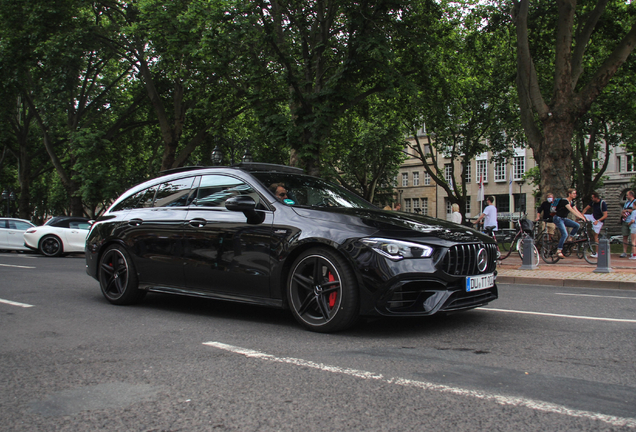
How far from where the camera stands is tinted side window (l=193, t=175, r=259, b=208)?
19.5ft

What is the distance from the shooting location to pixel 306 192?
603 cm

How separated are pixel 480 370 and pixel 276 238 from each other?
2.26 metres

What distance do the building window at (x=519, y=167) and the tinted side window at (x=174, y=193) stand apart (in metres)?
55.6

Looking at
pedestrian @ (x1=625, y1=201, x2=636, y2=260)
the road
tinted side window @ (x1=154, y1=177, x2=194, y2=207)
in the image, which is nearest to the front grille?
the road

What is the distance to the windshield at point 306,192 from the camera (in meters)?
5.82

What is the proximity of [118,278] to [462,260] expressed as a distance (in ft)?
13.5

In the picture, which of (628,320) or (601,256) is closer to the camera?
(628,320)

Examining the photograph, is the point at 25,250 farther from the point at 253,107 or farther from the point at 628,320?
the point at 628,320

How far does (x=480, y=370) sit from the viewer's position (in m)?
3.82

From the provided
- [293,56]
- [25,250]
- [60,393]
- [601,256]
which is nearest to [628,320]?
[60,393]

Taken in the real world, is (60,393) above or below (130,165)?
below

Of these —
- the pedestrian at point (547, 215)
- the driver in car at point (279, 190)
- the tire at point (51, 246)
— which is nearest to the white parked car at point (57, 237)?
the tire at point (51, 246)

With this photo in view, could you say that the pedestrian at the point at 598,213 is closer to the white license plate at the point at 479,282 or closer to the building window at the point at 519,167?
the white license plate at the point at 479,282

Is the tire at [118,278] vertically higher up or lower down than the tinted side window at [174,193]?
lower down
